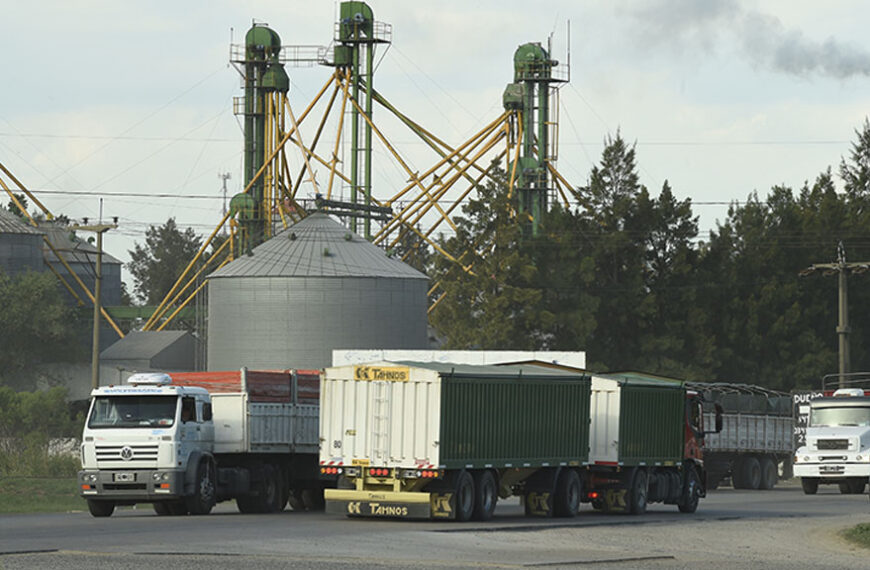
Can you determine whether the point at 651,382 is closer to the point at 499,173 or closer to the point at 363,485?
the point at 363,485

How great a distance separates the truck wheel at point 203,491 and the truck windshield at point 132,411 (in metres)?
1.38

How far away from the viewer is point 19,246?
11850 centimetres

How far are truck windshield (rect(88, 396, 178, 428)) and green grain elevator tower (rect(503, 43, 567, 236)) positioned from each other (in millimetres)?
74203

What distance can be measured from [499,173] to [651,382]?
66.7 meters

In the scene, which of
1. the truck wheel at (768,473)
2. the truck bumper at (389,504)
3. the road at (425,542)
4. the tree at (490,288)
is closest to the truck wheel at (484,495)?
the road at (425,542)

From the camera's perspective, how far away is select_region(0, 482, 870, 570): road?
72.9 feet

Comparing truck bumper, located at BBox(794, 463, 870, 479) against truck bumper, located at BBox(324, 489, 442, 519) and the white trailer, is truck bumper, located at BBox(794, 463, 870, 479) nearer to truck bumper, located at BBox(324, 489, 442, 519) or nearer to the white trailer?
the white trailer

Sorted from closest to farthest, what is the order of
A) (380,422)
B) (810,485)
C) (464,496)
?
(380,422) → (464,496) → (810,485)

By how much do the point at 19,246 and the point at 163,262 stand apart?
73.0 meters

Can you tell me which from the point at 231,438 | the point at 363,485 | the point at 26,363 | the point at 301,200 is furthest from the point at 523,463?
the point at 26,363

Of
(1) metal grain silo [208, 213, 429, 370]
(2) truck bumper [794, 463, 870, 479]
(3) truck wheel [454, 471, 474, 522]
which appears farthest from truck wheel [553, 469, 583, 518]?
(1) metal grain silo [208, 213, 429, 370]

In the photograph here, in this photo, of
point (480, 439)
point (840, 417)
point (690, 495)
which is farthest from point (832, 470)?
point (480, 439)

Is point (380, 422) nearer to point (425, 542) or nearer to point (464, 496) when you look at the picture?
point (464, 496)

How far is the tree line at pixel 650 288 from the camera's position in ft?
280
